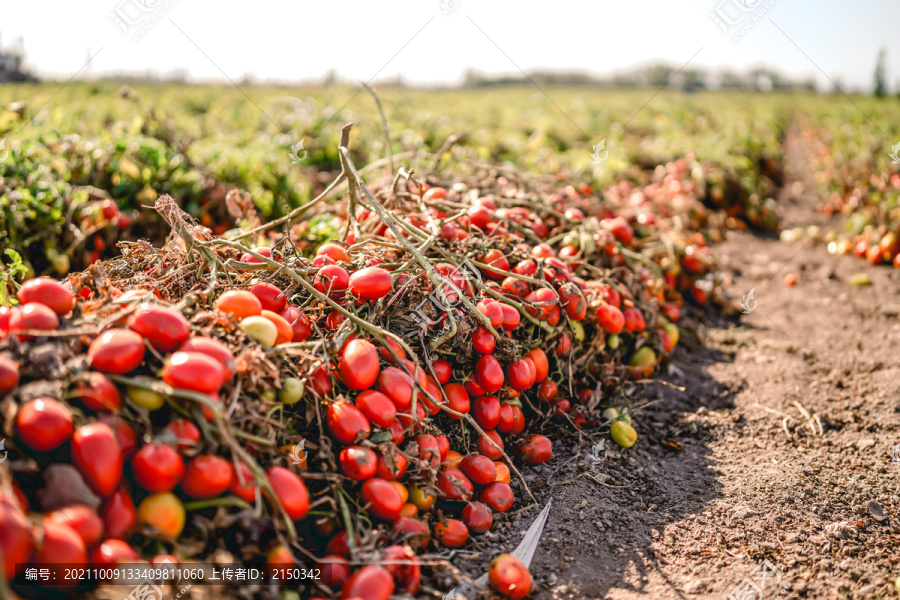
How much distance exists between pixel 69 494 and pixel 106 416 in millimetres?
237

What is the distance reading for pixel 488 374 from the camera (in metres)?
2.60

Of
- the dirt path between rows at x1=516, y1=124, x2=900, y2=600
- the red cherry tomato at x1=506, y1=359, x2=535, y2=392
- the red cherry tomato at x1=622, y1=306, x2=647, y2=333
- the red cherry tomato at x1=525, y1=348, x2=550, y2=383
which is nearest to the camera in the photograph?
the dirt path between rows at x1=516, y1=124, x2=900, y2=600

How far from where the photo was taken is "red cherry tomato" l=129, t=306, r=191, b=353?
1.77 metres

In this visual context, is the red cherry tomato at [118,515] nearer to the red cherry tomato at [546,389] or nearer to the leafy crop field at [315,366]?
the leafy crop field at [315,366]

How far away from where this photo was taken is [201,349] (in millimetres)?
1777

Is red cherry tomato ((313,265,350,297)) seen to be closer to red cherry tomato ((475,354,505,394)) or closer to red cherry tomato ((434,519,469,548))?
red cherry tomato ((475,354,505,394))

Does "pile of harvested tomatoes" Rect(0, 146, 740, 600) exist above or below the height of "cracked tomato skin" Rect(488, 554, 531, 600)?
above

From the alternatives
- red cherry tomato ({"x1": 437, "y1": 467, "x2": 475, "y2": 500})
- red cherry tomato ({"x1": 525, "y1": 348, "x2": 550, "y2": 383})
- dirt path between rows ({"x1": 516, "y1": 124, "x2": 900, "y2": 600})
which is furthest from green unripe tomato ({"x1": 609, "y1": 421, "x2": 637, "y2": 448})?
red cherry tomato ({"x1": 437, "y1": 467, "x2": 475, "y2": 500})

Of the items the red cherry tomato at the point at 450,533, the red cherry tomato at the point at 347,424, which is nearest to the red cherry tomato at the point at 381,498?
the red cherry tomato at the point at 347,424

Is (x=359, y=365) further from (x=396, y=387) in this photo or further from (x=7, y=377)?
(x=7, y=377)

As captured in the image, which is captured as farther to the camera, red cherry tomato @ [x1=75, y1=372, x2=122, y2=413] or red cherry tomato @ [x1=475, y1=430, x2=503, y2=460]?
red cherry tomato @ [x1=475, y1=430, x2=503, y2=460]

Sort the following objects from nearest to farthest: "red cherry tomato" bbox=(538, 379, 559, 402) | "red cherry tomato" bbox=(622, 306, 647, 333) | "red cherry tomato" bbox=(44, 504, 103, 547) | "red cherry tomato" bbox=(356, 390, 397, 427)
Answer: "red cherry tomato" bbox=(44, 504, 103, 547), "red cherry tomato" bbox=(356, 390, 397, 427), "red cherry tomato" bbox=(538, 379, 559, 402), "red cherry tomato" bbox=(622, 306, 647, 333)

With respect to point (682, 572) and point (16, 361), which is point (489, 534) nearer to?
point (682, 572)

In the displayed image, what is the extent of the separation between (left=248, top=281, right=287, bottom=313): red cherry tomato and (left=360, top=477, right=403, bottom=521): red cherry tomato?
84cm
